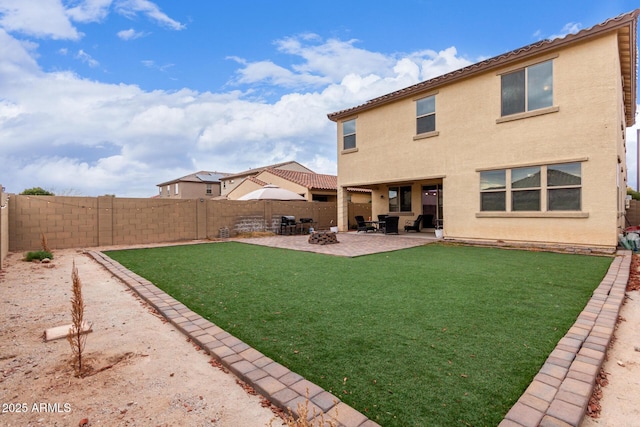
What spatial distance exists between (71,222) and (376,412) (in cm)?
1294

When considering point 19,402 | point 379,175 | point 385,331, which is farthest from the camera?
point 379,175

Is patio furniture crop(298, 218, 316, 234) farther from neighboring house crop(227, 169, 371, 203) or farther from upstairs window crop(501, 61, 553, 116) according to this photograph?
upstairs window crop(501, 61, 553, 116)

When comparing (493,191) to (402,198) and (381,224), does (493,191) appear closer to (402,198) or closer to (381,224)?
(381,224)

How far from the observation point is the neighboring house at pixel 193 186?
45.0 meters

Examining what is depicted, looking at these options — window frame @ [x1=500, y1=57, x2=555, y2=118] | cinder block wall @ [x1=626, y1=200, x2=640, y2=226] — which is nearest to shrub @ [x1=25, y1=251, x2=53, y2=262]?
window frame @ [x1=500, y1=57, x2=555, y2=118]

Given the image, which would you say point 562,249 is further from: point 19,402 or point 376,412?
point 19,402

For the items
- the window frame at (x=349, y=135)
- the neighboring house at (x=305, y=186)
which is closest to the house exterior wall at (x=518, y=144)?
the window frame at (x=349, y=135)

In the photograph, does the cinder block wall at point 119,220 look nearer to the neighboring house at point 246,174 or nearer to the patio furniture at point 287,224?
the patio furniture at point 287,224

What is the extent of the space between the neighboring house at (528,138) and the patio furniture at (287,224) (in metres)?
5.63

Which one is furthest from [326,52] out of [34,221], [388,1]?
[34,221]

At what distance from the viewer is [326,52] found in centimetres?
1448

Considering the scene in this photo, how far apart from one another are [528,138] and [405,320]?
356 inches

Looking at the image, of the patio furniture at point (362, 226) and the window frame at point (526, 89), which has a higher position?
the window frame at point (526, 89)

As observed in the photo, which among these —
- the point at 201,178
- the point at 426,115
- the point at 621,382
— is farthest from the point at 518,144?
the point at 201,178
